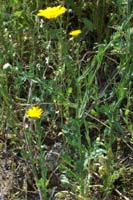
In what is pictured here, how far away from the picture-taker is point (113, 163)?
176cm

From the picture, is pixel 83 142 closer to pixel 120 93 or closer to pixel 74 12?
pixel 120 93

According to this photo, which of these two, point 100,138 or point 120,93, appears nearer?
point 120,93

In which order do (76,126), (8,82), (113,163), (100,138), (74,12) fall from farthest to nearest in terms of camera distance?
(74,12), (8,82), (100,138), (113,163), (76,126)

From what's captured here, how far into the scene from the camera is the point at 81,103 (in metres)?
1.73

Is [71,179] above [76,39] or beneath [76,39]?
beneath

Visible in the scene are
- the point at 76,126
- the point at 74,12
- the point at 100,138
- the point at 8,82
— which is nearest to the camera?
the point at 76,126

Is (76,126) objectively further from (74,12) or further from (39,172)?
(74,12)

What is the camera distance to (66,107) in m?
1.91

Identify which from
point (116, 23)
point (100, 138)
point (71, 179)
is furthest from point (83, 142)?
point (116, 23)

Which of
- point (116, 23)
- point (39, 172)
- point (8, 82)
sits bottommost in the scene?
point (39, 172)

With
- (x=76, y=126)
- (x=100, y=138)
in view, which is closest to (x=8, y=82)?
(x=100, y=138)

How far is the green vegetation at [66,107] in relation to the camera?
1.71 metres

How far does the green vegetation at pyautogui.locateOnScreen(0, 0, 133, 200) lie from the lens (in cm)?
171

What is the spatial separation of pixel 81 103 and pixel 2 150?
0.40 metres
